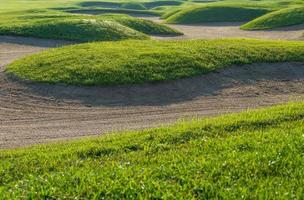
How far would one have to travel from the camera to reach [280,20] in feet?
200

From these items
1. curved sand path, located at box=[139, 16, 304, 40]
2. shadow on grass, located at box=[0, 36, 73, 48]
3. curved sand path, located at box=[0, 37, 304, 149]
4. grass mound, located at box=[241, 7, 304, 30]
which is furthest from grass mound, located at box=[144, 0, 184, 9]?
curved sand path, located at box=[0, 37, 304, 149]

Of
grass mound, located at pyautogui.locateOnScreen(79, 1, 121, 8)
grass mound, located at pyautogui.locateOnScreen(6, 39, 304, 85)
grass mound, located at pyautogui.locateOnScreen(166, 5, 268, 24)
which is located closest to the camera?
grass mound, located at pyautogui.locateOnScreen(6, 39, 304, 85)

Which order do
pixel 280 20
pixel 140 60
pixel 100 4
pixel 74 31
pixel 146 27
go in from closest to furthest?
pixel 140 60 < pixel 74 31 < pixel 146 27 < pixel 280 20 < pixel 100 4

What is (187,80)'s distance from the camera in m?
24.8

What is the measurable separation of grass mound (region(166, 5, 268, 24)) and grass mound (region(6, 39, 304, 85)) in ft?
138

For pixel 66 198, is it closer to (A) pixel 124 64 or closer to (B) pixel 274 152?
(B) pixel 274 152

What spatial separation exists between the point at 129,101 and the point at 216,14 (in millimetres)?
57203

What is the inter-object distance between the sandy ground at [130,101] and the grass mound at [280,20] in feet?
111

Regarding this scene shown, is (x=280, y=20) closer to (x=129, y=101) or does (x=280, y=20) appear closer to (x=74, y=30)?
(x=74, y=30)

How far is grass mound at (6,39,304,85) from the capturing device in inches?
979

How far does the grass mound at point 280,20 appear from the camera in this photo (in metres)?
59.7

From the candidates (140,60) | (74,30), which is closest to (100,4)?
(74,30)

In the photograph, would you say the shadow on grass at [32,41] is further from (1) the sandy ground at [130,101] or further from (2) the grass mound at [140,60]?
(1) the sandy ground at [130,101]

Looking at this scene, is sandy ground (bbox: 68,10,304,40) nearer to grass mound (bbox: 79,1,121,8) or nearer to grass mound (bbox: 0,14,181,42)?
grass mound (bbox: 0,14,181,42)
